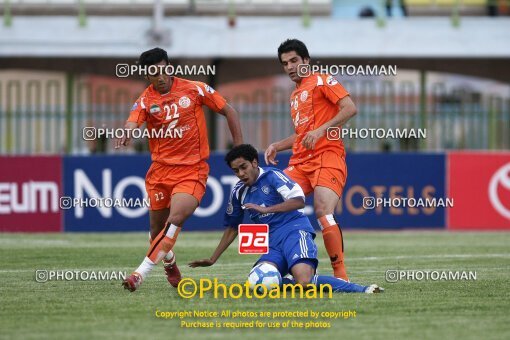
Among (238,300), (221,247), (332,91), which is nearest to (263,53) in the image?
(332,91)

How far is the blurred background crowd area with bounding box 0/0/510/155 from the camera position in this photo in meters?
22.1

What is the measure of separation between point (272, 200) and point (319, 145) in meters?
1.08

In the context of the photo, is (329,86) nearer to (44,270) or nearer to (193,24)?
(44,270)

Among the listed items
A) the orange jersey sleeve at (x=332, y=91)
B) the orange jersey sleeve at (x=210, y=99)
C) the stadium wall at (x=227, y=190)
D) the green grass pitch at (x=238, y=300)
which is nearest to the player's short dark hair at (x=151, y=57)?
the orange jersey sleeve at (x=210, y=99)

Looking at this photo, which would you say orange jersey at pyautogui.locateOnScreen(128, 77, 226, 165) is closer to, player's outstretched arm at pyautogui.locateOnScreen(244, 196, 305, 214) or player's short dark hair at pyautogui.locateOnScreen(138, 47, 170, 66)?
player's short dark hair at pyautogui.locateOnScreen(138, 47, 170, 66)

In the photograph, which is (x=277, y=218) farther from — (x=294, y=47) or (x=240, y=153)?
(x=294, y=47)

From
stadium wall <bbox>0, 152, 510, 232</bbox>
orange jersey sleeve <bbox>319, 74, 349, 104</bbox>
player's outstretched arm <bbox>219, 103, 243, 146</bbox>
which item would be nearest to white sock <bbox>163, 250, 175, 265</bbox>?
player's outstretched arm <bbox>219, 103, 243, 146</bbox>

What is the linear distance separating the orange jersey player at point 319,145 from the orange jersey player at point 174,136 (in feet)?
2.21

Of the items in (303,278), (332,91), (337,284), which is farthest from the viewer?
(332,91)

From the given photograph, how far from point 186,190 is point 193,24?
14909 millimetres

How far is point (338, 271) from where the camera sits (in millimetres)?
10633

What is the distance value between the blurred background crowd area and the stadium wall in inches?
64.6

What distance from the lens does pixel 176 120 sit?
10.9 m

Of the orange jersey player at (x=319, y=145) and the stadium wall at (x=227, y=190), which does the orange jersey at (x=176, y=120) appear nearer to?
the orange jersey player at (x=319, y=145)
